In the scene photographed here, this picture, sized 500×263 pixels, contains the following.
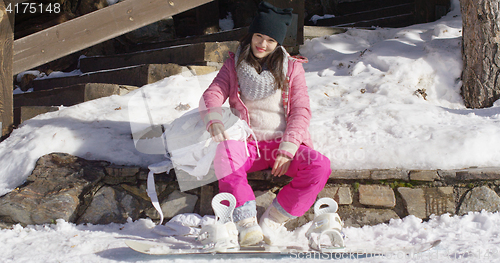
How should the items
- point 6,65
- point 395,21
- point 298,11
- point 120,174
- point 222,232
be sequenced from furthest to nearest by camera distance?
point 395,21 < point 298,11 < point 6,65 < point 120,174 < point 222,232

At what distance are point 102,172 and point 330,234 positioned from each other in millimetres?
1602

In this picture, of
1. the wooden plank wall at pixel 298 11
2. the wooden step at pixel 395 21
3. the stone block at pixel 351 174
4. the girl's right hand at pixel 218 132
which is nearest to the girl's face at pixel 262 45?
the girl's right hand at pixel 218 132

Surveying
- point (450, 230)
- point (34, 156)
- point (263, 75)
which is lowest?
point (450, 230)

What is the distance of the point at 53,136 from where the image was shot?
2764mm

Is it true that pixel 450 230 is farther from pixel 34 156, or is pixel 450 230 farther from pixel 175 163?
pixel 34 156

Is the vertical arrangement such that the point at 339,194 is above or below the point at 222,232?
below

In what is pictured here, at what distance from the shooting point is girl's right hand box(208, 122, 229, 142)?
7.17 ft

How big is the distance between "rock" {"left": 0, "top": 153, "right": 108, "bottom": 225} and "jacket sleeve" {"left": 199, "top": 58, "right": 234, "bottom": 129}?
0.91m

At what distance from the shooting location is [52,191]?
2.43 meters

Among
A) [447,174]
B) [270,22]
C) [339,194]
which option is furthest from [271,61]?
[447,174]

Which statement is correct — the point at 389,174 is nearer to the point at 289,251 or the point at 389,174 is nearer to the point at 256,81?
the point at 289,251

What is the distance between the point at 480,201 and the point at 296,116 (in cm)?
135

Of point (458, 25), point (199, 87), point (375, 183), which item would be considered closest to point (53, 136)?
point (199, 87)

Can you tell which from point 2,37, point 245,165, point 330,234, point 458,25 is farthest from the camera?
point 458,25
